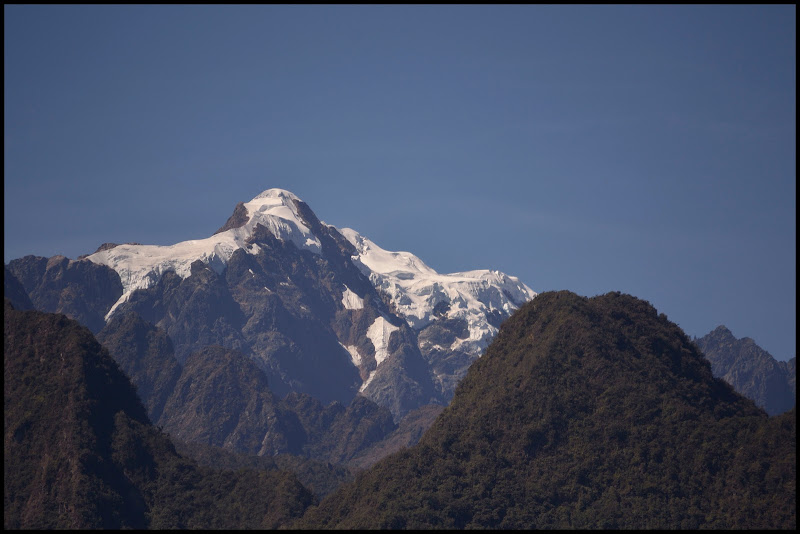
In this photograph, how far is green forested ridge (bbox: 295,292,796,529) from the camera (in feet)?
401

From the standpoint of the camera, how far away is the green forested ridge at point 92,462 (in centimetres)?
12331

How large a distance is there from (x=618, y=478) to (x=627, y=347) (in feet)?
59.2

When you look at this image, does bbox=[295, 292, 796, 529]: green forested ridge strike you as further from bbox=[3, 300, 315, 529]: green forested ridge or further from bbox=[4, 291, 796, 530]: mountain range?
bbox=[3, 300, 315, 529]: green forested ridge

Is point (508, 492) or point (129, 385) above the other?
point (129, 385)

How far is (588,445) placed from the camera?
132500 millimetres

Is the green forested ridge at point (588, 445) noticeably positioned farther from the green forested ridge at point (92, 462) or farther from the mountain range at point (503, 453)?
the green forested ridge at point (92, 462)

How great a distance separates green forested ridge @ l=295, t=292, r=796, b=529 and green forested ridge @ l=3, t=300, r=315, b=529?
917cm

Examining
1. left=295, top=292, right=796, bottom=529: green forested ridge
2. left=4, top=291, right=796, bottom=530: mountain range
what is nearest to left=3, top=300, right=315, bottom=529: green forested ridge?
left=4, top=291, right=796, bottom=530: mountain range

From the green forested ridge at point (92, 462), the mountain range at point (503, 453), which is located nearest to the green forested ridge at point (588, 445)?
the mountain range at point (503, 453)

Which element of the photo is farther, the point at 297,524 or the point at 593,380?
the point at 593,380

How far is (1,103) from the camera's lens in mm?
106312

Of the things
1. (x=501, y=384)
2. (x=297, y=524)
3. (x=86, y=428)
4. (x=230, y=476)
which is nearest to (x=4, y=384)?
(x=86, y=428)

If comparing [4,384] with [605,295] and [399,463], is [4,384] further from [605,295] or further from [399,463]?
[605,295]

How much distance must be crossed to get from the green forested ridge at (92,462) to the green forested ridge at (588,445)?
9.17 metres
